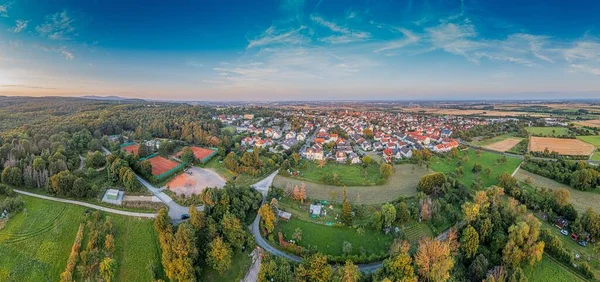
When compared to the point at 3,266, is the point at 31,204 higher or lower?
higher

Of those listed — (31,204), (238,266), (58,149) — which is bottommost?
(238,266)

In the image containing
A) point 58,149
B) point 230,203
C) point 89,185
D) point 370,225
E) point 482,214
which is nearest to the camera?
point 482,214

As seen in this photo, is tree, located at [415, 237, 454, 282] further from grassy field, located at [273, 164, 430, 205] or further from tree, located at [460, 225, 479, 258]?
grassy field, located at [273, 164, 430, 205]

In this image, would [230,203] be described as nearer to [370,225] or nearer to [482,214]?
[370,225]

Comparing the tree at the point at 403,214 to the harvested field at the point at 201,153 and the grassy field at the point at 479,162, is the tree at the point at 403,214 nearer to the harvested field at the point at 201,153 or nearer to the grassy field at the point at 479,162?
the grassy field at the point at 479,162

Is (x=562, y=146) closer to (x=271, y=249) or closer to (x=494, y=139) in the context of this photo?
(x=494, y=139)

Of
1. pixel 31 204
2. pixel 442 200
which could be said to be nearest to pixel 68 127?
pixel 31 204
